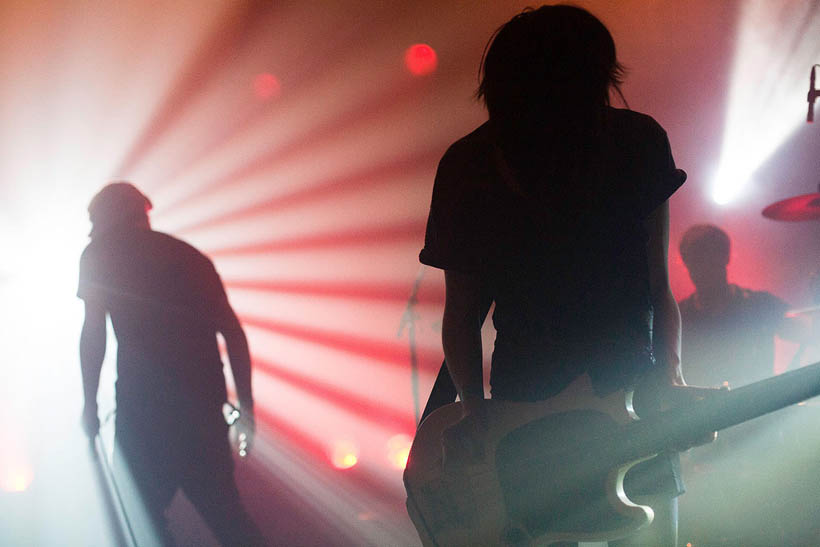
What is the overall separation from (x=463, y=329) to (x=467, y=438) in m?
0.16

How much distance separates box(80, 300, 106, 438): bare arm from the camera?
1932mm

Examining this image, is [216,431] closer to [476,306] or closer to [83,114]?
[476,306]

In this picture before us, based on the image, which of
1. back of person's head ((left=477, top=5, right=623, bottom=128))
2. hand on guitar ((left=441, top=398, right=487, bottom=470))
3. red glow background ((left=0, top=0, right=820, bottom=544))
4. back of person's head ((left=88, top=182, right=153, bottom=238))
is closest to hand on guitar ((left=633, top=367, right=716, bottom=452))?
hand on guitar ((left=441, top=398, right=487, bottom=470))

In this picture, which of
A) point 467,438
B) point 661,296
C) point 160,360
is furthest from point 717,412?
point 160,360

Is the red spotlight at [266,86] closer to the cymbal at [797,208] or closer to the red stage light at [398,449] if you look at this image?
the red stage light at [398,449]

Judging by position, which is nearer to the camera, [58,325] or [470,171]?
[470,171]

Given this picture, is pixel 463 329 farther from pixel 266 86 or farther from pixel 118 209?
pixel 266 86

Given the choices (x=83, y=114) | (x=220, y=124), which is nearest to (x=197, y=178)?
(x=220, y=124)

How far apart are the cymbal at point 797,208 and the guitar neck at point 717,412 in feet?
8.34

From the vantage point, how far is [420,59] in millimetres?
3830

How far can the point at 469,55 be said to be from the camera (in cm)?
372

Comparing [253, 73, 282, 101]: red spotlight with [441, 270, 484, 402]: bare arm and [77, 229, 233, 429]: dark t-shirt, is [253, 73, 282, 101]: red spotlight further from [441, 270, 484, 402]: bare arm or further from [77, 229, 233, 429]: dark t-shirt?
[441, 270, 484, 402]: bare arm

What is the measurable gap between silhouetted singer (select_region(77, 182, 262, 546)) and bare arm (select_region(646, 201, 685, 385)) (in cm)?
149

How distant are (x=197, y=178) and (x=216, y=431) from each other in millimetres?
2110
